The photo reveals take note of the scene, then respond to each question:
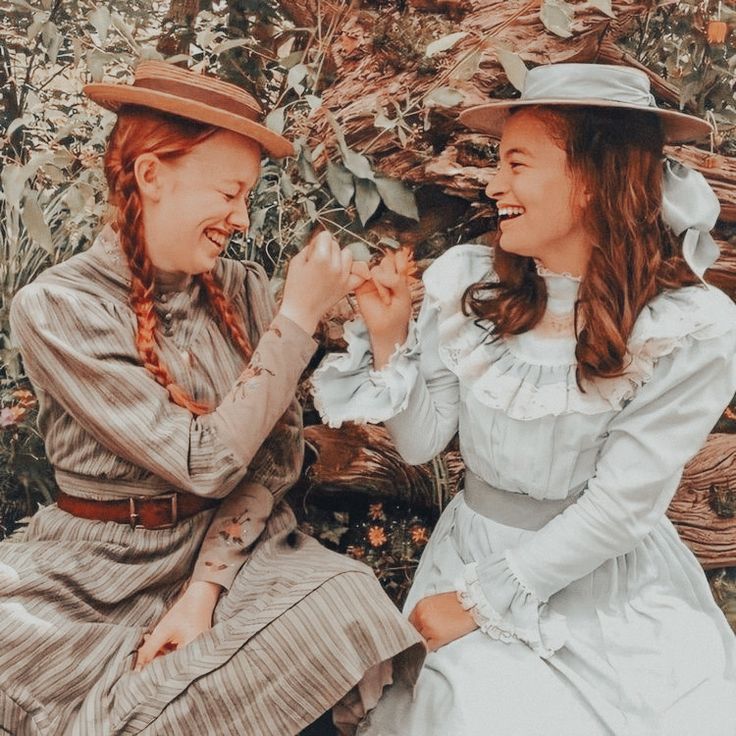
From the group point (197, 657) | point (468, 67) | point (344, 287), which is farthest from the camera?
point (468, 67)

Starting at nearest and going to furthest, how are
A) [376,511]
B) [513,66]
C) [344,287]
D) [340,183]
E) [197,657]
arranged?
[197,657] < [344,287] < [513,66] < [340,183] < [376,511]

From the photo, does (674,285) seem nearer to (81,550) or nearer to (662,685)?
(662,685)

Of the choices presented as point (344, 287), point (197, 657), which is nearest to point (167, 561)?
point (197, 657)

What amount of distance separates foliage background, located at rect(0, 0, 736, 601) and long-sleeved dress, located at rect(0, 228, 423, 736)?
498mm

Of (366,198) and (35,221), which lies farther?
(366,198)

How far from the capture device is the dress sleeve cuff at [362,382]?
4.72 ft

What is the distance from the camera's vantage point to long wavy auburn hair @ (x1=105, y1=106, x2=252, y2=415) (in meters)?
1.34

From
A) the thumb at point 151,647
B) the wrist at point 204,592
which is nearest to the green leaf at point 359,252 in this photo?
the wrist at point 204,592

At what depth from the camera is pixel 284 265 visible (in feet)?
6.48

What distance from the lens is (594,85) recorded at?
132cm

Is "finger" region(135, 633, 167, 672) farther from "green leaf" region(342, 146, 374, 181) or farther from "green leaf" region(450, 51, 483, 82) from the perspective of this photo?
"green leaf" region(450, 51, 483, 82)

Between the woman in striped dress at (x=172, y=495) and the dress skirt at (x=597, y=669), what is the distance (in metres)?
0.08

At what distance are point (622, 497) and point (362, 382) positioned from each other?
463 mm

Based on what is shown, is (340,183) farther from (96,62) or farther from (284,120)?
(96,62)
